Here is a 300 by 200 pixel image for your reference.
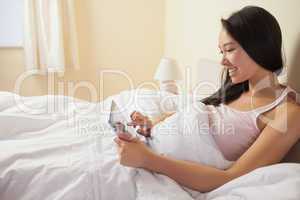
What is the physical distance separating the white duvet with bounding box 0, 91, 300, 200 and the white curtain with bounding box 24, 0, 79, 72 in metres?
1.14

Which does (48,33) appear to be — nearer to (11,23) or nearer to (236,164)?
(11,23)

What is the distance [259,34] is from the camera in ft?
3.29

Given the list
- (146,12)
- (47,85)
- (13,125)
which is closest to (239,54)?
(13,125)

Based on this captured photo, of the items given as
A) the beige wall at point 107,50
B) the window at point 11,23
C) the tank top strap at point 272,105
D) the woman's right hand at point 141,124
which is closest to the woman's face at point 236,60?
the tank top strap at point 272,105

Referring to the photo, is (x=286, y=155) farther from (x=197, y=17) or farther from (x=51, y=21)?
(x=51, y=21)

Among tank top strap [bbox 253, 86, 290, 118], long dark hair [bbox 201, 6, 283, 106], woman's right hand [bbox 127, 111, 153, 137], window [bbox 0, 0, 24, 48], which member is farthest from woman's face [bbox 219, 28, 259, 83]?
window [bbox 0, 0, 24, 48]

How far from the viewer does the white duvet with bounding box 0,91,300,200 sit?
0.84 metres

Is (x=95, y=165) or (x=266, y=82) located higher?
(x=266, y=82)

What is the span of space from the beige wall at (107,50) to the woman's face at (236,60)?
5.48ft

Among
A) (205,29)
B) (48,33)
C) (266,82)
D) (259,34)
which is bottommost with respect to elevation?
(266,82)

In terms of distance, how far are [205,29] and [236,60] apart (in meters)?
0.80

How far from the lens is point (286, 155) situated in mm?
1041

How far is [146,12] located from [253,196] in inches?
84.5

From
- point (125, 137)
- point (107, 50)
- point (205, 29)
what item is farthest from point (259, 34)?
point (107, 50)
